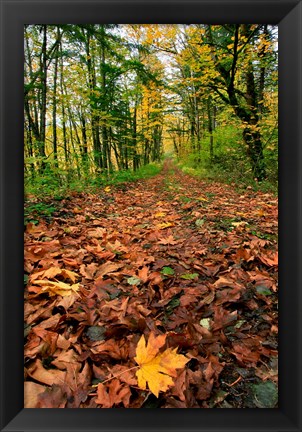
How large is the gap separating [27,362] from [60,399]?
0.26 m

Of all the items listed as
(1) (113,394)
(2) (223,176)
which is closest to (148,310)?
(1) (113,394)

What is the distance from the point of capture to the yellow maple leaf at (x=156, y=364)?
0.96m

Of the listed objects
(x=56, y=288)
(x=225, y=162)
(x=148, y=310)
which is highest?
(x=225, y=162)

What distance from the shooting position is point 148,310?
128 cm

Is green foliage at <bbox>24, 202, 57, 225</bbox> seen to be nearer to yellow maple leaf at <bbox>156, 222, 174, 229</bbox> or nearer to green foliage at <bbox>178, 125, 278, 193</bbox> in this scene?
yellow maple leaf at <bbox>156, 222, 174, 229</bbox>

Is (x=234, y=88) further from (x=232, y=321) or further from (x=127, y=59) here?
(x=232, y=321)

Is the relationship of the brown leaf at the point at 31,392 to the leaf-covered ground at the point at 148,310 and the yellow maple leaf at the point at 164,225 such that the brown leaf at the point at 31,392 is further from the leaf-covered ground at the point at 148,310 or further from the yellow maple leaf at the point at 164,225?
the yellow maple leaf at the point at 164,225

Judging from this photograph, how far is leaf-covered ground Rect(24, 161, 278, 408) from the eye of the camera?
952mm
